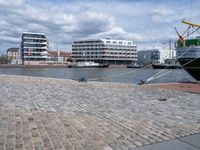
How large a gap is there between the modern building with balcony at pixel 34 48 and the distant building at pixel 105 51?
86.1 ft

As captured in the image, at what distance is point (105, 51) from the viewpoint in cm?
A: 13475

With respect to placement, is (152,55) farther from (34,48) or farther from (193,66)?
(193,66)

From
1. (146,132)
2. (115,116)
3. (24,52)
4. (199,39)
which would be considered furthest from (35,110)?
(24,52)

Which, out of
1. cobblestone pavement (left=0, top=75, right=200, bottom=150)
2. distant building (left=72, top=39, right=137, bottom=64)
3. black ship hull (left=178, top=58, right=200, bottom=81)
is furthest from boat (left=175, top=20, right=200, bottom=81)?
distant building (left=72, top=39, right=137, bottom=64)

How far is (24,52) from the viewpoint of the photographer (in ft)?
381

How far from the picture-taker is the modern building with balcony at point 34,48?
382 feet

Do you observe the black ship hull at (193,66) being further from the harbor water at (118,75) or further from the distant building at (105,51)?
the distant building at (105,51)

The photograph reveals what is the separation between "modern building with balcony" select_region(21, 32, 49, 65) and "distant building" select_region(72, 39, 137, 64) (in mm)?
26232

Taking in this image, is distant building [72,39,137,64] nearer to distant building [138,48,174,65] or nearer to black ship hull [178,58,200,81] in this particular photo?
distant building [138,48,174,65]

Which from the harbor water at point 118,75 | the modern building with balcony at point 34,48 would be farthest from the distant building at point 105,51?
the harbor water at point 118,75

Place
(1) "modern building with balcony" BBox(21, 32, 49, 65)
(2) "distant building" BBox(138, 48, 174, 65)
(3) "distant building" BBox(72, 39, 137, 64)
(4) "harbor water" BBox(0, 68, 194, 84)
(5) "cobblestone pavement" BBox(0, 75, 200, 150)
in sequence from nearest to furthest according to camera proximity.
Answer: (5) "cobblestone pavement" BBox(0, 75, 200, 150) → (4) "harbor water" BBox(0, 68, 194, 84) → (1) "modern building with balcony" BBox(21, 32, 49, 65) → (3) "distant building" BBox(72, 39, 137, 64) → (2) "distant building" BBox(138, 48, 174, 65)

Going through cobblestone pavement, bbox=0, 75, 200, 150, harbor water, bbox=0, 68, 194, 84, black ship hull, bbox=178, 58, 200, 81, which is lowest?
harbor water, bbox=0, 68, 194, 84

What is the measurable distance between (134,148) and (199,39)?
1986 centimetres

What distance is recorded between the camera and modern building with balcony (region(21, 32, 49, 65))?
382 feet
